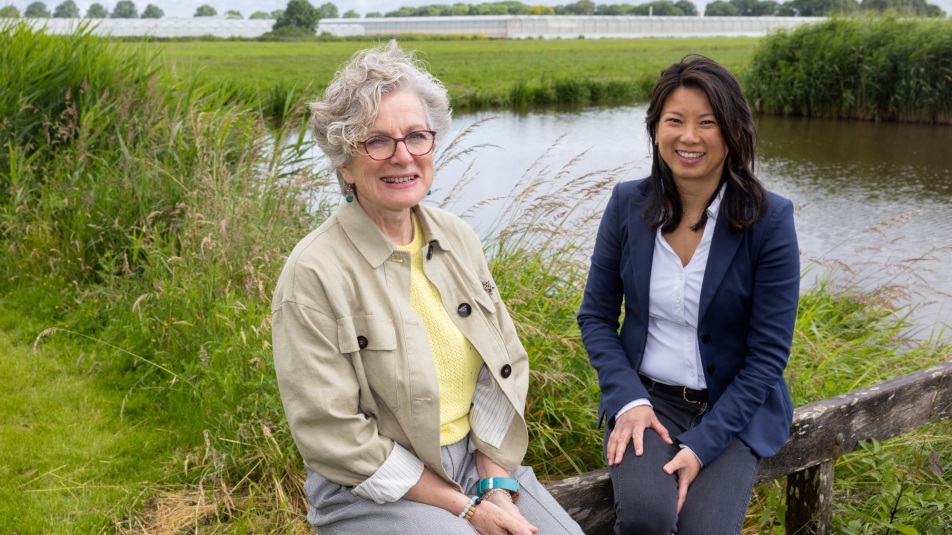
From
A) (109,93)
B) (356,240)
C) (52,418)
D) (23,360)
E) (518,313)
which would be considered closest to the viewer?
(356,240)

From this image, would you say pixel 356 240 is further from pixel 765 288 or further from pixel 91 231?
pixel 91 231

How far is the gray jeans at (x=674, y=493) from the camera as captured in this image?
1960mm

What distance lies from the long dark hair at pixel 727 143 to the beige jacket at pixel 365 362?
721 millimetres

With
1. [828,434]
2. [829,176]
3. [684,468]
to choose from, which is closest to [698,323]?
[684,468]

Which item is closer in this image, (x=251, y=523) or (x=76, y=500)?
(x=251, y=523)

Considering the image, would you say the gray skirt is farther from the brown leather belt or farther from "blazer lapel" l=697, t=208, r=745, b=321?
"blazer lapel" l=697, t=208, r=745, b=321

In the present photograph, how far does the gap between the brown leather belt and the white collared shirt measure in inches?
0.5

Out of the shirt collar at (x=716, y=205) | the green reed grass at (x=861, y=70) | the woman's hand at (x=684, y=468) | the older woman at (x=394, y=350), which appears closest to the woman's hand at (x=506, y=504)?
the older woman at (x=394, y=350)

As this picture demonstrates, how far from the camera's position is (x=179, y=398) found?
3.46 metres

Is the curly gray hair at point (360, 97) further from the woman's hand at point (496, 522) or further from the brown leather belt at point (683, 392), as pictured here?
the brown leather belt at point (683, 392)

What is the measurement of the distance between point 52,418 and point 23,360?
0.70m

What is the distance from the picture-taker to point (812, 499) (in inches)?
98.7

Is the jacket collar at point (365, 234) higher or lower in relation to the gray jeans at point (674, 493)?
higher

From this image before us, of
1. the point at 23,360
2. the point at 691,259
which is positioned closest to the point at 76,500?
the point at 23,360
